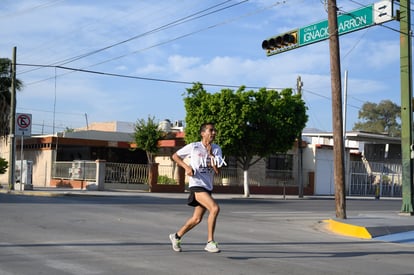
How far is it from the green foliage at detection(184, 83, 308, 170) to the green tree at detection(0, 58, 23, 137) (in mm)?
12095

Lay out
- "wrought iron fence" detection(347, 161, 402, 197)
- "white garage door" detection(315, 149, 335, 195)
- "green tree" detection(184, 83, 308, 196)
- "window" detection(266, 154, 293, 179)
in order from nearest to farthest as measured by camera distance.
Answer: "green tree" detection(184, 83, 308, 196)
"window" detection(266, 154, 293, 179)
"white garage door" detection(315, 149, 335, 195)
"wrought iron fence" detection(347, 161, 402, 197)

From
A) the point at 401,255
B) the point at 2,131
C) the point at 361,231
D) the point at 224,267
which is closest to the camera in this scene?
the point at 224,267

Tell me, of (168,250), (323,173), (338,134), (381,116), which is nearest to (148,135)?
(323,173)

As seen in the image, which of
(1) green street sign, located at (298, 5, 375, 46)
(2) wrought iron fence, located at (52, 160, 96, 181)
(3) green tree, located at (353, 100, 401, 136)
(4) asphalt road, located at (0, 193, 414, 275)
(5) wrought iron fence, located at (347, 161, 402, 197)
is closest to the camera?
(4) asphalt road, located at (0, 193, 414, 275)

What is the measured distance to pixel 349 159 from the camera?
44719 millimetres

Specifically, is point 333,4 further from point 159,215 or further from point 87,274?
point 87,274

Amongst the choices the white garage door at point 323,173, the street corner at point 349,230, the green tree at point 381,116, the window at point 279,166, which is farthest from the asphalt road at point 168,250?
the green tree at point 381,116

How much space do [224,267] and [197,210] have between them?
44.1 inches

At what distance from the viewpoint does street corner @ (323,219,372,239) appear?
12.3 metres

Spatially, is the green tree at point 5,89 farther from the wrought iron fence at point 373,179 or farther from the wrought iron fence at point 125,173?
the wrought iron fence at point 373,179

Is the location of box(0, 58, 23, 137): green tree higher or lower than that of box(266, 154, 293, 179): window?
higher

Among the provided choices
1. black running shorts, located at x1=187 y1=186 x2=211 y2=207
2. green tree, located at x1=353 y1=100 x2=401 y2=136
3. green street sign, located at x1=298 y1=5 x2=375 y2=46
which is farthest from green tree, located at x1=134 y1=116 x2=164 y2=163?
green tree, located at x1=353 y1=100 x2=401 y2=136

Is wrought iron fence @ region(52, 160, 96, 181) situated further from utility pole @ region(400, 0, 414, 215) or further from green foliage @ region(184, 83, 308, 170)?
utility pole @ region(400, 0, 414, 215)

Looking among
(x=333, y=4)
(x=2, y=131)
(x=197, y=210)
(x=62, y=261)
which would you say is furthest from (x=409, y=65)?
(x=2, y=131)
